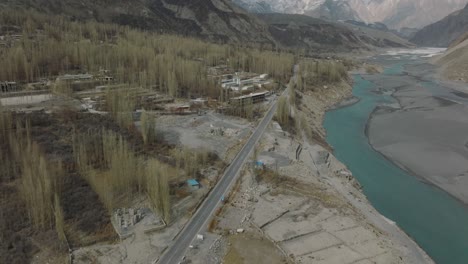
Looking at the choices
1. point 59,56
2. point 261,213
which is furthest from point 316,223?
point 59,56

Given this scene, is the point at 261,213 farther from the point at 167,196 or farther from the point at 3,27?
the point at 3,27

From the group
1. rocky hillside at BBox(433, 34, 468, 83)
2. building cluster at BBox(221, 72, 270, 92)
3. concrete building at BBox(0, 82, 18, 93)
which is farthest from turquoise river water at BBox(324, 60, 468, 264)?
rocky hillside at BBox(433, 34, 468, 83)

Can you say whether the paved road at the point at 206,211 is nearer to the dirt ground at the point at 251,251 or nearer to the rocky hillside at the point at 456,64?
the dirt ground at the point at 251,251

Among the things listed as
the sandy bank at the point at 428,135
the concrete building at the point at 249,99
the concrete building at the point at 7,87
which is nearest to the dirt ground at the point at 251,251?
the sandy bank at the point at 428,135

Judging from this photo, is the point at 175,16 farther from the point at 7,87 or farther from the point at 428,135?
the point at 428,135

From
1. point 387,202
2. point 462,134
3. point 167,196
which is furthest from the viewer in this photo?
point 462,134

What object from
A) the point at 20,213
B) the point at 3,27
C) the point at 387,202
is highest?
the point at 3,27

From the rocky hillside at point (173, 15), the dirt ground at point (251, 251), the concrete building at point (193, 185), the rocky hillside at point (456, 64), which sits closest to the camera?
the dirt ground at point (251, 251)

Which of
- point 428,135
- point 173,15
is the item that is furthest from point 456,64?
point 173,15
